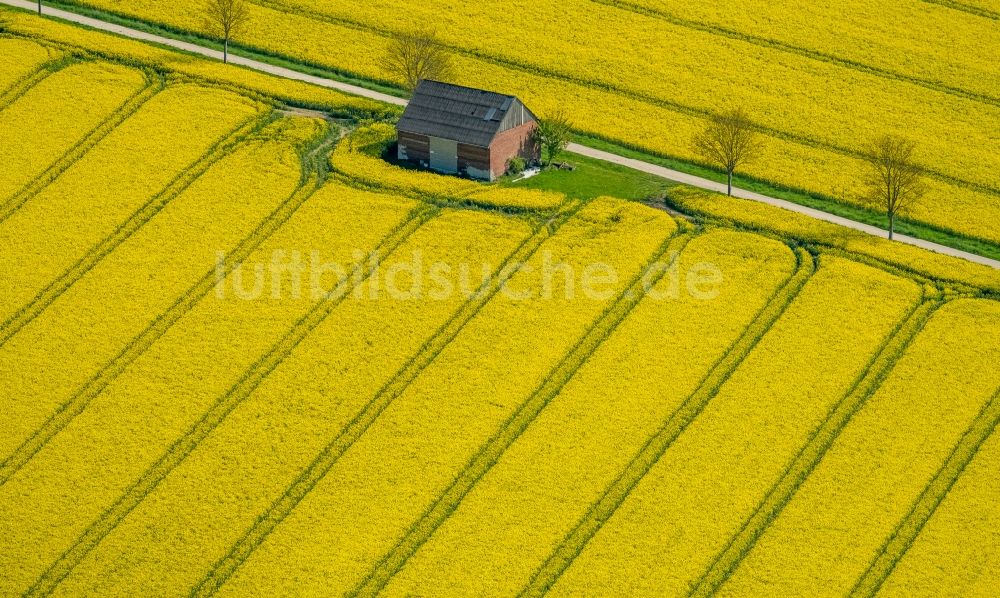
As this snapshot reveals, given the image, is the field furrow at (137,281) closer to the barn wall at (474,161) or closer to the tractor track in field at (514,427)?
the barn wall at (474,161)

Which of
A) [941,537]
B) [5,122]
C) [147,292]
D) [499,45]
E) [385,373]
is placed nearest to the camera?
[941,537]

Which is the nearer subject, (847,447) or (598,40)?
(847,447)

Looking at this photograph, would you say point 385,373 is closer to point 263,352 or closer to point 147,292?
point 263,352

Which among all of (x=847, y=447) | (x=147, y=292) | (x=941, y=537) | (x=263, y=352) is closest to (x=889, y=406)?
(x=847, y=447)

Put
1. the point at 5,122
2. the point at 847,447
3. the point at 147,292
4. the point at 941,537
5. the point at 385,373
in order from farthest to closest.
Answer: the point at 5,122
the point at 147,292
the point at 385,373
the point at 847,447
the point at 941,537

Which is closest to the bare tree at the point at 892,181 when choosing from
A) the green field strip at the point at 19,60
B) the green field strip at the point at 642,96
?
the green field strip at the point at 642,96

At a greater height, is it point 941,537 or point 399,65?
point 399,65

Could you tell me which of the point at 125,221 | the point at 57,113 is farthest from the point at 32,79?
the point at 125,221
